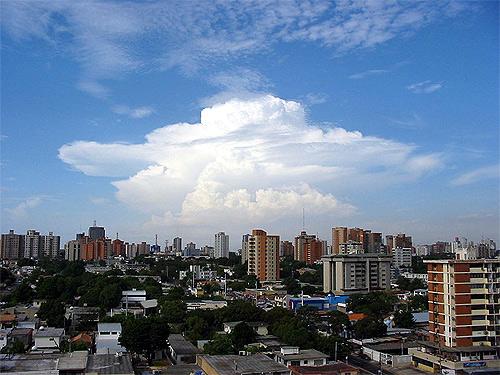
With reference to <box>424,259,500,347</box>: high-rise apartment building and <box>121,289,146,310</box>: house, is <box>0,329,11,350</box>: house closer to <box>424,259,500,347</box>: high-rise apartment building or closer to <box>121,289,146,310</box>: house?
<box>121,289,146,310</box>: house

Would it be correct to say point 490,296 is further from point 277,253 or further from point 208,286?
point 277,253

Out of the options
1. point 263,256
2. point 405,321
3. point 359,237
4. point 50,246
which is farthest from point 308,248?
point 405,321

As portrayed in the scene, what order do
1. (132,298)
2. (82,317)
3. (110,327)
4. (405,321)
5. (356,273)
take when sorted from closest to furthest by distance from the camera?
(110,327) < (405,321) < (82,317) < (132,298) < (356,273)

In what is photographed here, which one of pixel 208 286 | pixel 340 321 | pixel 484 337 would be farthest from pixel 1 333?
pixel 208 286

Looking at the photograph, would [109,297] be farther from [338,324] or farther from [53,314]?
[338,324]

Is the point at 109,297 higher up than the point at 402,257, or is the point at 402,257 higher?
the point at 402,257

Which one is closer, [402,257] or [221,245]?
[402,257]

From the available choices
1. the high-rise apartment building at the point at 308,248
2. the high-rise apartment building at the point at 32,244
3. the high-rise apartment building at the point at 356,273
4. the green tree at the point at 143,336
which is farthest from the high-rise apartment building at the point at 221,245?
the green tree at the point at 143,336
